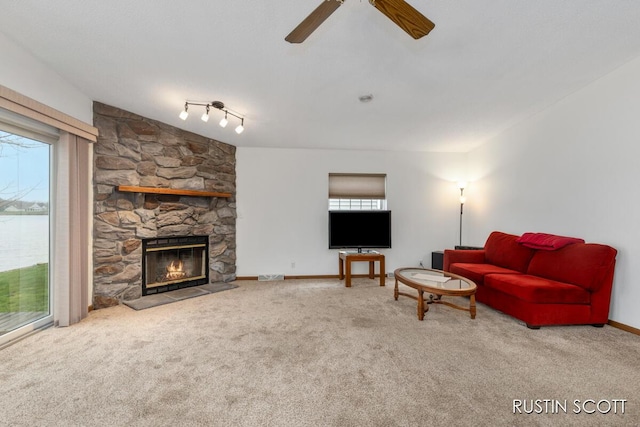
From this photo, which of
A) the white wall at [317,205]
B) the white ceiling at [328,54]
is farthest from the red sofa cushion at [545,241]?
the white wall at [317,205]

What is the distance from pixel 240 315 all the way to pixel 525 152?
14.3ft

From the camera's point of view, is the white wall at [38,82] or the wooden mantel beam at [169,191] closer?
the white wall at [38,82]

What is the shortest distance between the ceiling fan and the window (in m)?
3.56

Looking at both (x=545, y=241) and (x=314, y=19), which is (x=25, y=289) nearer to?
(x=314, y=19)

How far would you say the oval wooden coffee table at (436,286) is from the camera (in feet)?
8.75

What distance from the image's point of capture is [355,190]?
511cm

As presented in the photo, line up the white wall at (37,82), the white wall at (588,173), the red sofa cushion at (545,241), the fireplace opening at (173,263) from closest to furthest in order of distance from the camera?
the white wall at (37,82) → the white wall at (588,173) → the red sofa cushion at (545,241) → the fireplace opening at (173,263)

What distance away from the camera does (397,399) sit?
163cm

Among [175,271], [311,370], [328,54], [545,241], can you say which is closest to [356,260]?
[545,241]

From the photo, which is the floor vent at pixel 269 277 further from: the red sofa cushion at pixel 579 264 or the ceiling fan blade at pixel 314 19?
the ceiling fan blade at pixel 314 19

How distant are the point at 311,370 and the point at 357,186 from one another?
3655mm

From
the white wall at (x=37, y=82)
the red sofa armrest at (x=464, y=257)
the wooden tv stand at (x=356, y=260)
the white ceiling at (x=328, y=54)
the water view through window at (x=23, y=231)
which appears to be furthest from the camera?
the wooden tv stand at (x=356, y=260)

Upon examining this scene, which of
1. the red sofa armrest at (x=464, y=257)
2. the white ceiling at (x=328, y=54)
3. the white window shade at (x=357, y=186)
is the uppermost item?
the white ceiling at (x=328, y=54)

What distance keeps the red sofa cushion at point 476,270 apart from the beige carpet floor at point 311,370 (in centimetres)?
49
